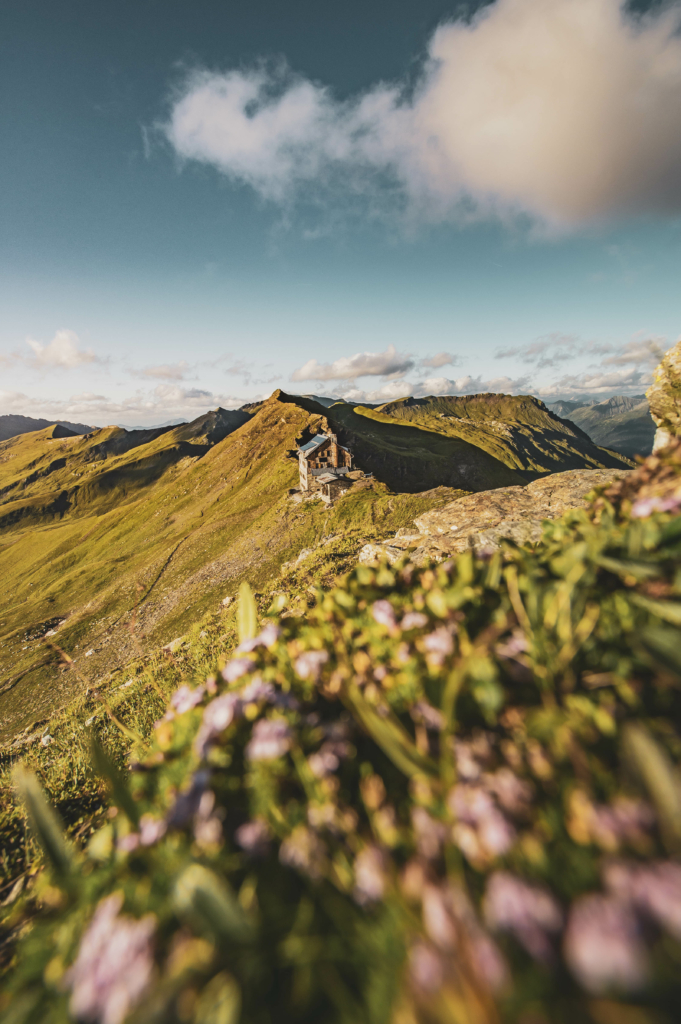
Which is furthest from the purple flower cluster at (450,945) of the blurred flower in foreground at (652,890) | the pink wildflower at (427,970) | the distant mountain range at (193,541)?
the distant mountain range at (193,541)

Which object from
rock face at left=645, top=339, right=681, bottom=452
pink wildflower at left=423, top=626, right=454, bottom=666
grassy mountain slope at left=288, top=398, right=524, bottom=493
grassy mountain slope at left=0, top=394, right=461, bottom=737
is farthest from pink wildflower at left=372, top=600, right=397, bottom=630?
grassy mountain slope at left=288, top=398, right=524, bottom=493

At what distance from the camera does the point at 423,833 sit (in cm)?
182

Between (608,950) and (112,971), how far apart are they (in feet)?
6.00

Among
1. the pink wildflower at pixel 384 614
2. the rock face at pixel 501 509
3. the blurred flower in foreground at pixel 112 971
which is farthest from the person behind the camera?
the rock face at pixel 501 509

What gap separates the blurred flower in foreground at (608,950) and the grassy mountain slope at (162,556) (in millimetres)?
3734

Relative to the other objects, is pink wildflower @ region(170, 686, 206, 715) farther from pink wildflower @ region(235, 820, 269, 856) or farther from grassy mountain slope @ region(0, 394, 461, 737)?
pink wildflower @ region(235, 820, 269, 856)

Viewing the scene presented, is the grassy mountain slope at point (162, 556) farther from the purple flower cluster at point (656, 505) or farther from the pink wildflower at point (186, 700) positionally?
the purple flower cluster at point (656, 505)

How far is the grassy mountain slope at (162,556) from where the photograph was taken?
4278cm

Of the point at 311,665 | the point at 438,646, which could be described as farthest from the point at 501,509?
the point at 311,665

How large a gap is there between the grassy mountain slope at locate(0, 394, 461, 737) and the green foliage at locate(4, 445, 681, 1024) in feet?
6.83

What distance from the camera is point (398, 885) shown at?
165 cm

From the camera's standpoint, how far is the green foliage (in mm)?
1314

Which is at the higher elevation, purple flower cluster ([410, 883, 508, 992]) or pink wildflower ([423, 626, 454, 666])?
pink wildflower ([423, 626, 454, 666])

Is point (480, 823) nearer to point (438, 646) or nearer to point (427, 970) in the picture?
point (427, 970)
